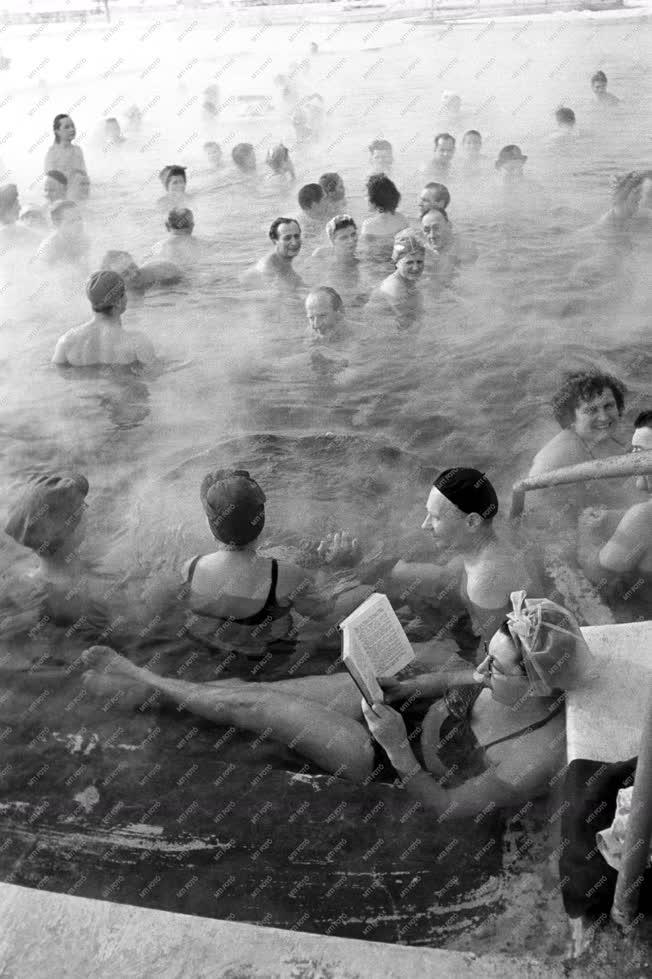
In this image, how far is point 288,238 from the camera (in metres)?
8.47

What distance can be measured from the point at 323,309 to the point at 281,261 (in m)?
1.98

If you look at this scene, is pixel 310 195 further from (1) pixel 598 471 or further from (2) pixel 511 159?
(1) pixel 598 471

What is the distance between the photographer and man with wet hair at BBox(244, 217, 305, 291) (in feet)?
27.8

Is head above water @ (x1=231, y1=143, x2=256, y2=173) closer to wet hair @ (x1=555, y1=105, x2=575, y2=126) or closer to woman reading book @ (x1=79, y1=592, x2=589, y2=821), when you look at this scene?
wet hair @ (x1=555, y1=105, x2=575, y2=126)

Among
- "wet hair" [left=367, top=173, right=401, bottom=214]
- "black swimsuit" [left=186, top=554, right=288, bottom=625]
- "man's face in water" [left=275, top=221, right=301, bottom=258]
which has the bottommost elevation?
"black swimsuit" [left=186, top=554, right=288, bottom=625]

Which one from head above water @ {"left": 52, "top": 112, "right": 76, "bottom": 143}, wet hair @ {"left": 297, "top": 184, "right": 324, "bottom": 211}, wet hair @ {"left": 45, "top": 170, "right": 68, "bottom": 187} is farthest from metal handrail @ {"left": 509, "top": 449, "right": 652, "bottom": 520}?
head above water @ {"left": 52, "top": 112, "right": 76, "bottom": 143}

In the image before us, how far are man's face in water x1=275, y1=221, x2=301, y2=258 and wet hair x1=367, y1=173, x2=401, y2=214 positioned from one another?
181 cm

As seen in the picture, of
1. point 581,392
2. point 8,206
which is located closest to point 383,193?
point 8,206

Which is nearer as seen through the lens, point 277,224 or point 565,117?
point 277,224

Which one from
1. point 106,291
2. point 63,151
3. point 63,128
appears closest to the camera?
point 106,291

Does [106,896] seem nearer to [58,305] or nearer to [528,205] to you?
[58,305]

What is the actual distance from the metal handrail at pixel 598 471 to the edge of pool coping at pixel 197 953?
183 centimetres

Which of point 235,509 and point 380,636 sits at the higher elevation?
point 235,509

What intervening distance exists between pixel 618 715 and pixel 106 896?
2.02 meters
